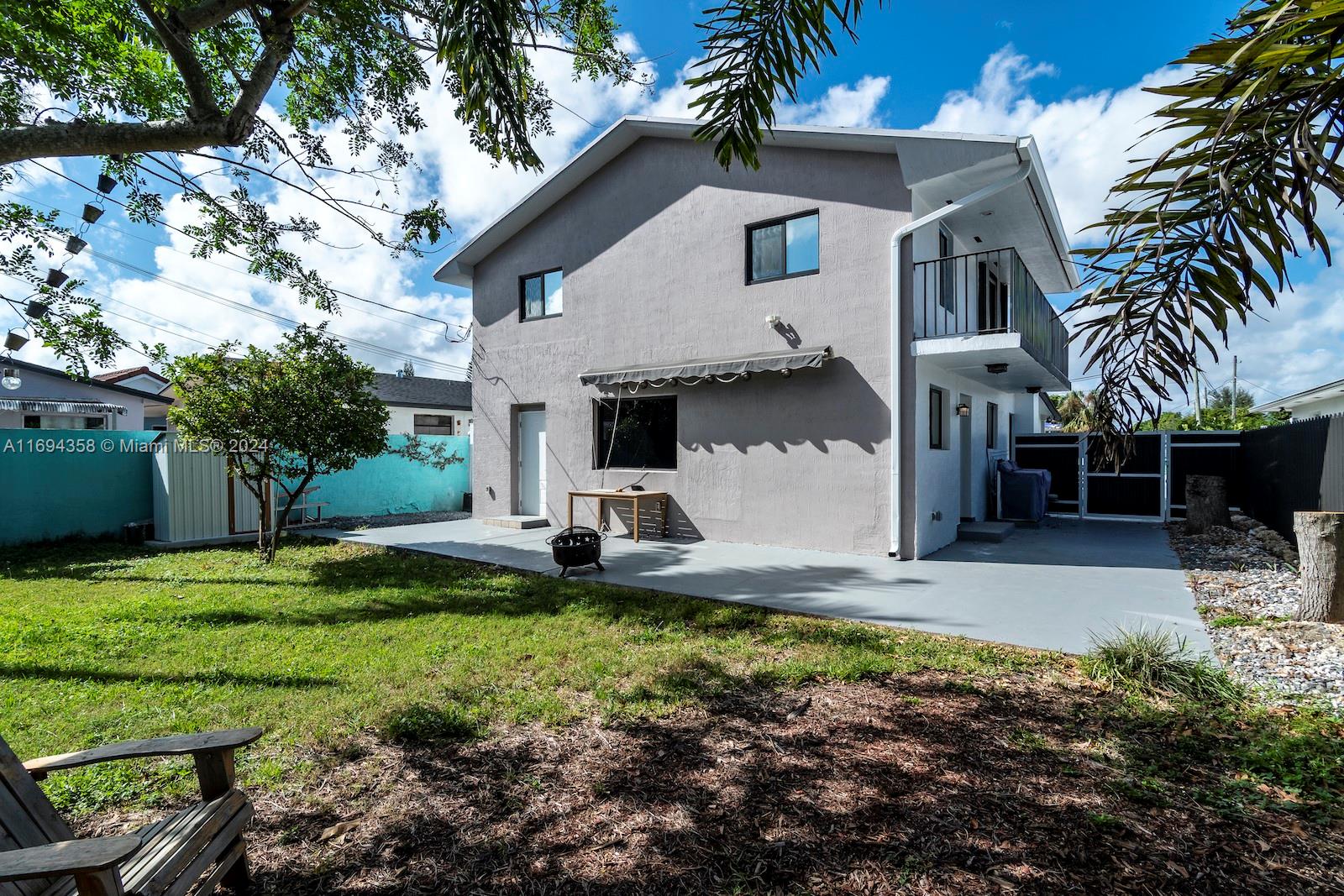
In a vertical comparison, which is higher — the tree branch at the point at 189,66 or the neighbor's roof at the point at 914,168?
the neighbor's roof at the point at 914,168

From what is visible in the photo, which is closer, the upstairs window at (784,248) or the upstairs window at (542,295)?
the upstairs window at (784,248)

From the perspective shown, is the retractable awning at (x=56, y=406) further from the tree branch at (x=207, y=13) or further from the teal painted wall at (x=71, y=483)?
the tree branch at (x=207, y=13)

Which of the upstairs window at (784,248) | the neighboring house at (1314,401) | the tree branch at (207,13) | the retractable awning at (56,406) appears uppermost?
the upstairs window at (784,248)

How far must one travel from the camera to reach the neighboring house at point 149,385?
2167 cm

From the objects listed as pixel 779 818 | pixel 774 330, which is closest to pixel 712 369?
pixel 774 330

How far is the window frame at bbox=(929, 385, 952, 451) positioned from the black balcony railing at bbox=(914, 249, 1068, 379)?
93cm

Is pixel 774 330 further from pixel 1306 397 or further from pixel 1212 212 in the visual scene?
pixel 1306 397

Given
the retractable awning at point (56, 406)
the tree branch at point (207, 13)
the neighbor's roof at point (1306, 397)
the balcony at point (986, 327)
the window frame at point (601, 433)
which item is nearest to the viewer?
the tree branch at point (207, 13)

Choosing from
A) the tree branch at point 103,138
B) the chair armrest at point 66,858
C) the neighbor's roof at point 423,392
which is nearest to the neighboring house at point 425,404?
the neighbor's roof at point 423,392

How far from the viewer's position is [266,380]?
874cm

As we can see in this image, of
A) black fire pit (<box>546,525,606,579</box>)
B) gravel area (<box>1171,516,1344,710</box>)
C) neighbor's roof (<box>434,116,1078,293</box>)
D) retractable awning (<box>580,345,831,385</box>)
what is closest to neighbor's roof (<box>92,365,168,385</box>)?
neighbor's roof (<box>434,116,1078,293</box>)

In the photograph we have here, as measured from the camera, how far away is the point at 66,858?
1.52 metres

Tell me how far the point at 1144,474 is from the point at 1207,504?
89.7 inches

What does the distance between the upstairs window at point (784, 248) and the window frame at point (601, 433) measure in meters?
2.51
